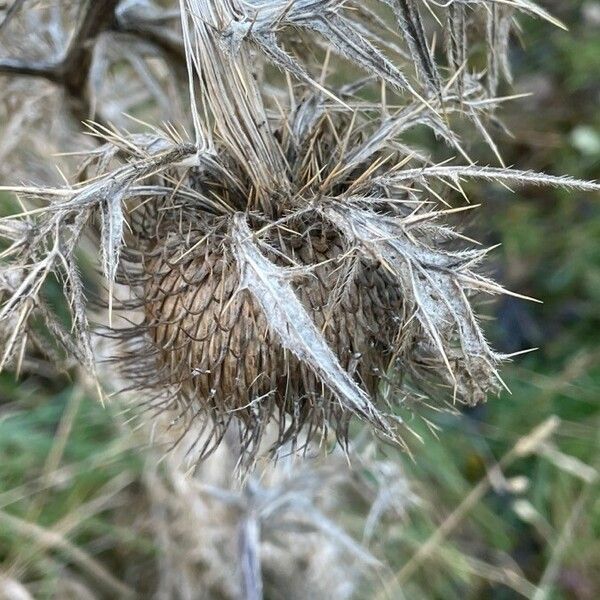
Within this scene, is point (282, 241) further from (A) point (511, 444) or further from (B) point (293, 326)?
(A) point (511, 444)

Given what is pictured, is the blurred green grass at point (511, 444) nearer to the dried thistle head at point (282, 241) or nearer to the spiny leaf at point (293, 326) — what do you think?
the dried thistle head at point (282, 241)

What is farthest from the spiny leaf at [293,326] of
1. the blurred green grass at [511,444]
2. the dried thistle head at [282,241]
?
the blurred green grass at [511,444]

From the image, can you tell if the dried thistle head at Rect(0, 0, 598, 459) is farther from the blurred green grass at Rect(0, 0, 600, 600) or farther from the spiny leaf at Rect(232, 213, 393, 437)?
the blurred green grass at Rect(0, 0, 600, 600)

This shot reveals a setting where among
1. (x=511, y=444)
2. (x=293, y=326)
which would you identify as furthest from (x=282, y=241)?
(x=511, y=444)

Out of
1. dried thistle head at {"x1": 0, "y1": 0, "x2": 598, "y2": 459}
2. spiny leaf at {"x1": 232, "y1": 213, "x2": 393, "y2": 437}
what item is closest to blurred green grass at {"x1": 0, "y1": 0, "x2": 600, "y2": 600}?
dried thistle head at {"x1": 0, "y1": 0, "x2": 598, "y2": 459}

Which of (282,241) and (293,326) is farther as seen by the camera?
(282,241)

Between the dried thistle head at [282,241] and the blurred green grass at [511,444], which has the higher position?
the dried thistle head at [282,241]
